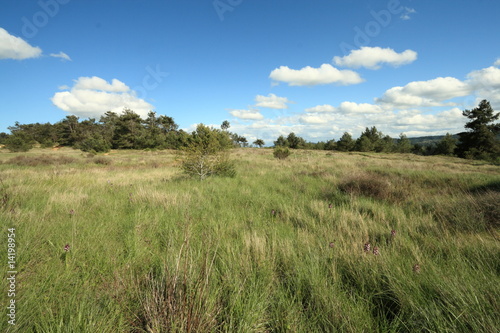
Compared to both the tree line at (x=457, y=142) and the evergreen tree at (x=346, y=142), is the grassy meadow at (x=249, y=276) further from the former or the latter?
the evergreen tree at (x=346, y=142)

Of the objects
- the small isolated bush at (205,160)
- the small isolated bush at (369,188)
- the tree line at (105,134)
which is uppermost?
the tree line at (105,134)

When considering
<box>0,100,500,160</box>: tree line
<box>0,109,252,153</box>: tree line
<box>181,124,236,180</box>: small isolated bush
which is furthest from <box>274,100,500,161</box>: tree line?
<box>0,109,252,153</box>: tree line

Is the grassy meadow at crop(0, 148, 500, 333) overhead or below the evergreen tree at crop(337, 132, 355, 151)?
below

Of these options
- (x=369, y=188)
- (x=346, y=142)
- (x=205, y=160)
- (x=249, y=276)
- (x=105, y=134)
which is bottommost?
(x=369, y=188)

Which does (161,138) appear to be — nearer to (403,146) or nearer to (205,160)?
(205,160)

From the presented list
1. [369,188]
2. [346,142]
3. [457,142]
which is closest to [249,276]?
[369,188]

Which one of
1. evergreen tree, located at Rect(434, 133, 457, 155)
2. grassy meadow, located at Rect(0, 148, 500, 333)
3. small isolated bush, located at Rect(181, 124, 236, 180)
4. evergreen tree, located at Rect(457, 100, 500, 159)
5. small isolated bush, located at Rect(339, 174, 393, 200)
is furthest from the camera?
evergreen tree, located at Rect(434, 133, 457, 155)

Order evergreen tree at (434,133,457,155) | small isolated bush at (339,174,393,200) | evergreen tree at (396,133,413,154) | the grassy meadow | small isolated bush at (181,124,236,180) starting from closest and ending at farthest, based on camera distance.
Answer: the grassy meadow → small isolated bush at (339,174,393,200) → small isolated bush at (181,124,236,180) → evergreen tree at (434,133,457,155) → evergreen tree at (396,133,413,154)

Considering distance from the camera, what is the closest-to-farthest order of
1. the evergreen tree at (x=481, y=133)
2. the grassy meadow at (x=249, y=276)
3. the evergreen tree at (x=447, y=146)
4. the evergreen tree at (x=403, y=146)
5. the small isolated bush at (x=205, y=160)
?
the grassy meadow at (x=249, y=276), the small isolated bush at (x=205, y=160), the evergreen tree at (x=481, y=133), the evergreen tree at (x=447, y=146), the evergreen tree at (x=403, y=146)

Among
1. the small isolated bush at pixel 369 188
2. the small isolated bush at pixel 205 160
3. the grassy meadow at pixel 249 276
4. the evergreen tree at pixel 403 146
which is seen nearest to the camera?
the grassy meadow at pixel 249 276

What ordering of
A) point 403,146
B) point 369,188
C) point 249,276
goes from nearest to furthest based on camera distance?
1. point 249,276
2. point 369,188
3. point 403,146

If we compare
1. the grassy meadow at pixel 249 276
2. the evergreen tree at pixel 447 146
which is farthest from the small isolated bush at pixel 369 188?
the evergreen tree at pixel 447 146

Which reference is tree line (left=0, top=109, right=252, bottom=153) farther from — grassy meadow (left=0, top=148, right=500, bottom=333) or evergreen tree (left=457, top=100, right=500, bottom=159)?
evergreen tree (left=457, top=100, right=500, bottom=159)

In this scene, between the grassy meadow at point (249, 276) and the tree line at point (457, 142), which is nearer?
the grassy meadow at point (249, 276)
